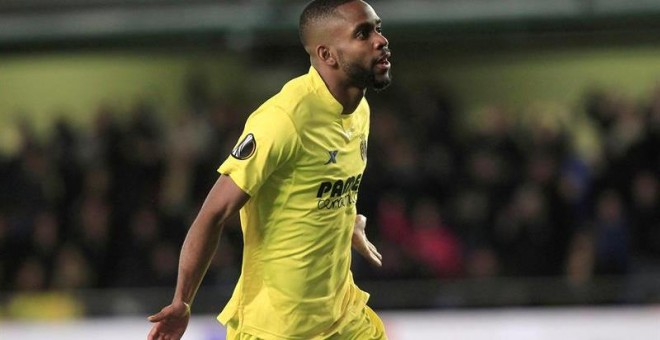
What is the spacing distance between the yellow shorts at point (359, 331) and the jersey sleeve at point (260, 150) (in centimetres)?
60

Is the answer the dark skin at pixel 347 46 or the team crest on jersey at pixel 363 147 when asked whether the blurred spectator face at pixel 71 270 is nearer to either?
the team crest on jersey at pixel 363 147

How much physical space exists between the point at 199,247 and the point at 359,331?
29.5 inches

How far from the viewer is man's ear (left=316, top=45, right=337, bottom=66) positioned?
438 centimetres

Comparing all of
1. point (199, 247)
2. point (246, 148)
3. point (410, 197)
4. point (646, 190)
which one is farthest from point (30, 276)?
point (246, 148)

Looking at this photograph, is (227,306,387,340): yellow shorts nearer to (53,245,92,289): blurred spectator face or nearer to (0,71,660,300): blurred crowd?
(0,71,660,300): blurred crowd

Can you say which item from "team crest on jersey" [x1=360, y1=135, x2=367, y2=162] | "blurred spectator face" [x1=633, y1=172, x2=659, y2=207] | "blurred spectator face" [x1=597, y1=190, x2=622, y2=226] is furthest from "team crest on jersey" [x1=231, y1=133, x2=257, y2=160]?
"blurred spectator face" [x1=633, y1=172, x2=659, y2=207]

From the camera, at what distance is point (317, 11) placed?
14.4 feet

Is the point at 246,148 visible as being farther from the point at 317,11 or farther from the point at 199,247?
the point at 317,11

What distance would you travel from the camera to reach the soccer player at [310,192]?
4.25 metres

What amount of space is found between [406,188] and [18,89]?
15.7ft

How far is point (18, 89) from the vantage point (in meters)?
13.3

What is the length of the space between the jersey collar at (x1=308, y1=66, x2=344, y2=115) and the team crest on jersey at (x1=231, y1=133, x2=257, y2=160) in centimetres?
34

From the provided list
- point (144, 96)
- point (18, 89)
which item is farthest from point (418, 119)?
point (18, 89)

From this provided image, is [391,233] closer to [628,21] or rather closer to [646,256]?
[646,256]
